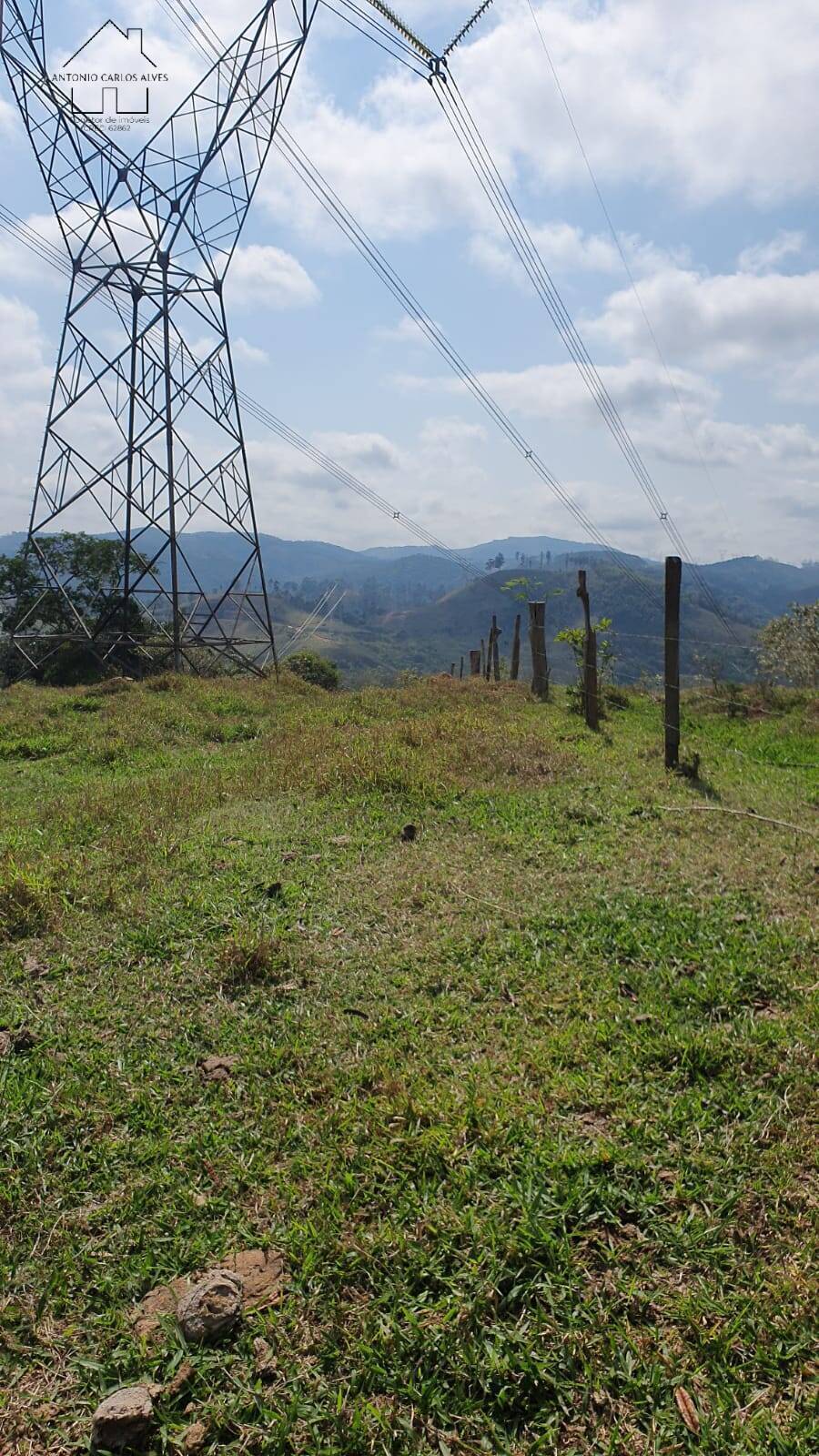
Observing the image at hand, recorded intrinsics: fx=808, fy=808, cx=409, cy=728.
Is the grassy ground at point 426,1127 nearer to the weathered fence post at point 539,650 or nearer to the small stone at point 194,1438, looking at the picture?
the small stone at point 194,1438

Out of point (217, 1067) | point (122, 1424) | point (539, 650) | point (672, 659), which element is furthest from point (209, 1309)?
point (539, 650)

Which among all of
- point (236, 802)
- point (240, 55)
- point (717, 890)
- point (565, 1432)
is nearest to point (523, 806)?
point (717, 890)

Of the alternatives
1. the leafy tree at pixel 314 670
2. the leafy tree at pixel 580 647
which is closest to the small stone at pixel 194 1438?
the leafy tree at pixel 580 647

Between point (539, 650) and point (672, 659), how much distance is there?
6536 mm

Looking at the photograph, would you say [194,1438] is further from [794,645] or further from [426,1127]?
[794,645]

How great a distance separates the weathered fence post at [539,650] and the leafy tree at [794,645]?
12.1 metres

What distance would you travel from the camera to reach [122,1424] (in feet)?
6.94

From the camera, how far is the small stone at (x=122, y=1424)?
6.91 ft

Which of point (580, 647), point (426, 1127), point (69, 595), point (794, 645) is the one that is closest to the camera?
point (426, 1127)

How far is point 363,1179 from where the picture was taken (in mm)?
2902

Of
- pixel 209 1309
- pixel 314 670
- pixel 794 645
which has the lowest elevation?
pixel 209 1309

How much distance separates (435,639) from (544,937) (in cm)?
18359

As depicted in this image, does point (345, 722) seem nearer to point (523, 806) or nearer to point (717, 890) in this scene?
point (523, 806)

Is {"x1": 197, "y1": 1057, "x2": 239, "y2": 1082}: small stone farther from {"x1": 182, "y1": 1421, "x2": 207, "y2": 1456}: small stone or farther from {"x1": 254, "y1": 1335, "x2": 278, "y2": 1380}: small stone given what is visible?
{"x1": 182, "y1": 1421, "x2": 207, "y2": 1456}: small stone
